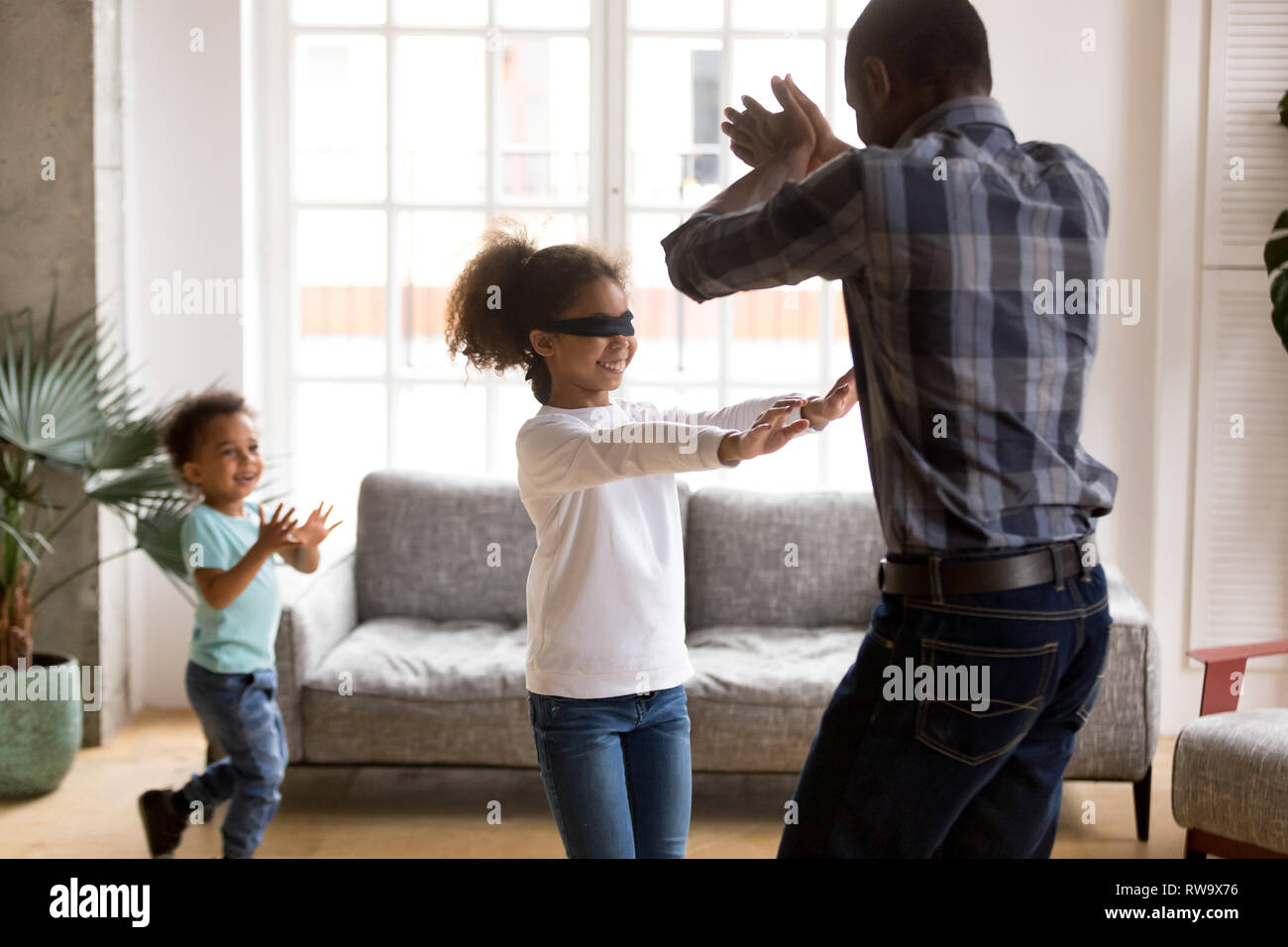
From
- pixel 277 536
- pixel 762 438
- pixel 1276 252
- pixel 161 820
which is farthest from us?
pixel 1276 252

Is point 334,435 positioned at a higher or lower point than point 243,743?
higher

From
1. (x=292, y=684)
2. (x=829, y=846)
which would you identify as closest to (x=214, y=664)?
(x=292, y=684)

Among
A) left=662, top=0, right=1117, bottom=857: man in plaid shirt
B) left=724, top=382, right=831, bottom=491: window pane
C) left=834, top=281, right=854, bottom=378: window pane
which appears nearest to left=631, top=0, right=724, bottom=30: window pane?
left=834, top=281, right=854, bottom=378: window pane

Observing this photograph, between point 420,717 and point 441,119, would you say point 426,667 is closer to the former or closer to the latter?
point 420,717

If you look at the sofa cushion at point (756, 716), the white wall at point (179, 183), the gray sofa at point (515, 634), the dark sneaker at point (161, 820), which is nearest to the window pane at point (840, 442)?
the gray sofa at point (515, 634)

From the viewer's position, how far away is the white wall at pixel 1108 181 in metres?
3.88

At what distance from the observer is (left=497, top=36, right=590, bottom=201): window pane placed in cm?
408

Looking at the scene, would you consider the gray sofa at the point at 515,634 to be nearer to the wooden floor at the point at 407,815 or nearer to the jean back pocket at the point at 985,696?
the wooden floor at the point at 407,815

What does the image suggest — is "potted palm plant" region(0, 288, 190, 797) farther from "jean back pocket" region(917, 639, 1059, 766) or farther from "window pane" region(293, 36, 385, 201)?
"jean back pocket" region(917, 639, 1059, 766)

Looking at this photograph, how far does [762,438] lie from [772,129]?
0.39 meters

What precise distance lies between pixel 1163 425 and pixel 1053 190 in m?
2.74

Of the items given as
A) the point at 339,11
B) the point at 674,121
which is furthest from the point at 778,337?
the point at 339,11

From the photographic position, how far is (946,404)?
137 cm

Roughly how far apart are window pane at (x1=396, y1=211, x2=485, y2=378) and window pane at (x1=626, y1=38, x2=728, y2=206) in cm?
55
